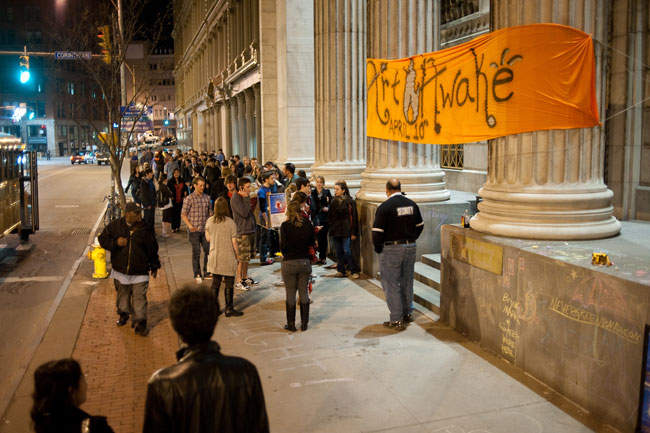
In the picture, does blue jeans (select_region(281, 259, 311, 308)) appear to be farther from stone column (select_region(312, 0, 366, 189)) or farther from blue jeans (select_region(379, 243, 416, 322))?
stone column (select_region(312, 0, 366, 189))

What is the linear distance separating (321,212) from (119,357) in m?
5.91

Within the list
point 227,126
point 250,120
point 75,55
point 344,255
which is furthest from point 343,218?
point 227,126

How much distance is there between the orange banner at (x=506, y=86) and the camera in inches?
291

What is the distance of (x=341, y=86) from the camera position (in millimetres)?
14992

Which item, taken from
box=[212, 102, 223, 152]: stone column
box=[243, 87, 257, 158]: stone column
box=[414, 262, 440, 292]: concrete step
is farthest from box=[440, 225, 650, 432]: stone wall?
box=[212, 102, 223, 152]: stone column

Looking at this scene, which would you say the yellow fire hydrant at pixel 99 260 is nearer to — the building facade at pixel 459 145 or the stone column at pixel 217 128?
the building facade at pixel 459 145

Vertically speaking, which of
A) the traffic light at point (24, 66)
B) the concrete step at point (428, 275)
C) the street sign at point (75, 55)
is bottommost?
the concrete step at point (428, 275)

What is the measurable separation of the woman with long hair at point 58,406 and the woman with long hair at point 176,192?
50.0ft

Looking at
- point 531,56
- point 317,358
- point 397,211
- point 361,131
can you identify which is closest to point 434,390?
point 317,358

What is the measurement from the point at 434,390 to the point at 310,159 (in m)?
13.7

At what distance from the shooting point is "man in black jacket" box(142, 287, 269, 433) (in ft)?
9.88

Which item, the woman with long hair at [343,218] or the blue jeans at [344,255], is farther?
the blue jeans at [344,255]

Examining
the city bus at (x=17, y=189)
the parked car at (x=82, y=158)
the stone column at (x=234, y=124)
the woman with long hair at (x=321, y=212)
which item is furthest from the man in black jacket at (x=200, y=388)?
the parked car at (x=82, y=158)

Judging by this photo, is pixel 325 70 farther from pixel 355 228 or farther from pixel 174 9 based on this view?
pixel 174 9
